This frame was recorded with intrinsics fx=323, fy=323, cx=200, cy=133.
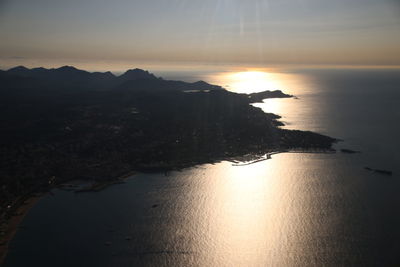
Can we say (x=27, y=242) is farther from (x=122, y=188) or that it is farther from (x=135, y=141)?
(x=135, y=141)

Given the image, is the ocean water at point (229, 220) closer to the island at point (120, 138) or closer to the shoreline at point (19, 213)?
the shoreline at point (19, 213)

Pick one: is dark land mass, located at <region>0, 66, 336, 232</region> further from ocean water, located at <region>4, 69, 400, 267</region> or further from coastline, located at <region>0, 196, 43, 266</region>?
ocean water, located at <region>4, 69, 400, 267</region>

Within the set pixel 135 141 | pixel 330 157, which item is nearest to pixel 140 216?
pixel 135 141

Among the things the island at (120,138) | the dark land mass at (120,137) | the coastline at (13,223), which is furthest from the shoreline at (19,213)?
the dark land mass at (120,137)

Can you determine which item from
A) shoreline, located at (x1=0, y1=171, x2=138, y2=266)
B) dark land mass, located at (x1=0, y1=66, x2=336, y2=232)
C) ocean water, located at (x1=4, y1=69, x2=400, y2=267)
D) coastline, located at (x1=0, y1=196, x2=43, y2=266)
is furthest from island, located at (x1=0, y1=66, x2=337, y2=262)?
ocean water, located at (x1=4, y1=69, x2=400, y2=267)

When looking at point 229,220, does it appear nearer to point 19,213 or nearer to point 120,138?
point 19,213

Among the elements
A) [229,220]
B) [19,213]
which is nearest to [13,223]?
[19,213]
